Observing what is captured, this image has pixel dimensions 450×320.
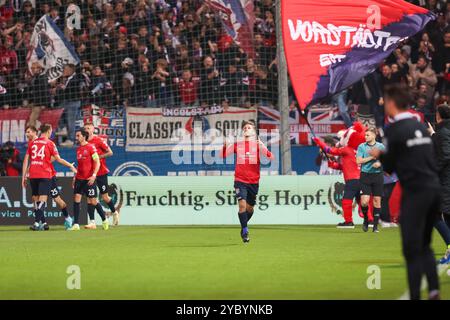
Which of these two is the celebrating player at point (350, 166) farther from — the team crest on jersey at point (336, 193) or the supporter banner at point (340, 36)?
the supporter banner at point (340, 36)

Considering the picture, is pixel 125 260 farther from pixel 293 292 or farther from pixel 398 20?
pixel 398 20

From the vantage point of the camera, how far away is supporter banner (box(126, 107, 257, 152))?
79.7 ft

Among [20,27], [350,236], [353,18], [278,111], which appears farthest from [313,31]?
[20,27]

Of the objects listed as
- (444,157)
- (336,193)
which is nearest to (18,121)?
(336,193)

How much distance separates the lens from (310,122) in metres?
24.0

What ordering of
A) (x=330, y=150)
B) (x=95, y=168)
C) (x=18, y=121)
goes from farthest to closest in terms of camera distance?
1. (x=18, y=121)
2. (x=95, y=168)
3. (x=330, y=150)

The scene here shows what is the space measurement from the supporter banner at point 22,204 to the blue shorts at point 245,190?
699 cm

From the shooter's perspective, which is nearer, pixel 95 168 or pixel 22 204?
pixel 95 168

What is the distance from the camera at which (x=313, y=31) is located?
21.8 meters

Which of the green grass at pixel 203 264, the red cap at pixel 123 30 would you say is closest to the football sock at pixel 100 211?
the green grass at pixel 203 264

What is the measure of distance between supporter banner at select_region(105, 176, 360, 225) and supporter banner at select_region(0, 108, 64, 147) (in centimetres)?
251

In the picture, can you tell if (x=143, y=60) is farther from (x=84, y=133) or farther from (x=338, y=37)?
(x=338, y=37)

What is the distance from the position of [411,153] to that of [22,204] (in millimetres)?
16850

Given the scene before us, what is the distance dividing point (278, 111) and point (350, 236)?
5.40 meters
